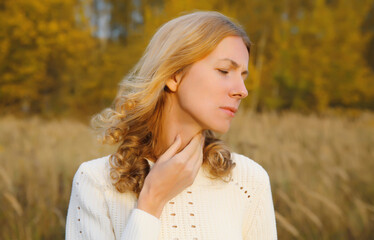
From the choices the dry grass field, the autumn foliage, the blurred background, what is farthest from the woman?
the autumn foliage

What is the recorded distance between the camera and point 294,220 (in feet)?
12.0

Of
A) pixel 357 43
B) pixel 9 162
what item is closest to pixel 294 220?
pixel 9 162

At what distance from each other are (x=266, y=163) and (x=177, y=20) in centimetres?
335

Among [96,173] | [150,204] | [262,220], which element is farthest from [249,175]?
[96,173]

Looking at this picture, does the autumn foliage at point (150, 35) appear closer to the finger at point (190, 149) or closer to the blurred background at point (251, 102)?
the blurred background at point (251, 102)

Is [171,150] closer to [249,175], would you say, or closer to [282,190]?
[249,175]

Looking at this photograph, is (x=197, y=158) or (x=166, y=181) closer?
(x=166, y=181)

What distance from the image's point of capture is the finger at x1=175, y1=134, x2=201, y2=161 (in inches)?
64.7

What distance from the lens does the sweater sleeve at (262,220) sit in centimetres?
182

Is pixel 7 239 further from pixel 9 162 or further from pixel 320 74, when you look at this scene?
pixel 320 74

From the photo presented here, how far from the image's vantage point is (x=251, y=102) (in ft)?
48.5

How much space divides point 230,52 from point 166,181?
2.11 feet

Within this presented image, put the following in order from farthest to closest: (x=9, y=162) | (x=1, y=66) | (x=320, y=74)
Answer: (x=1, y=66)
(x=320, y=74)
(x=9, y=162)

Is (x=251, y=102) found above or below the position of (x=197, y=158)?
below
